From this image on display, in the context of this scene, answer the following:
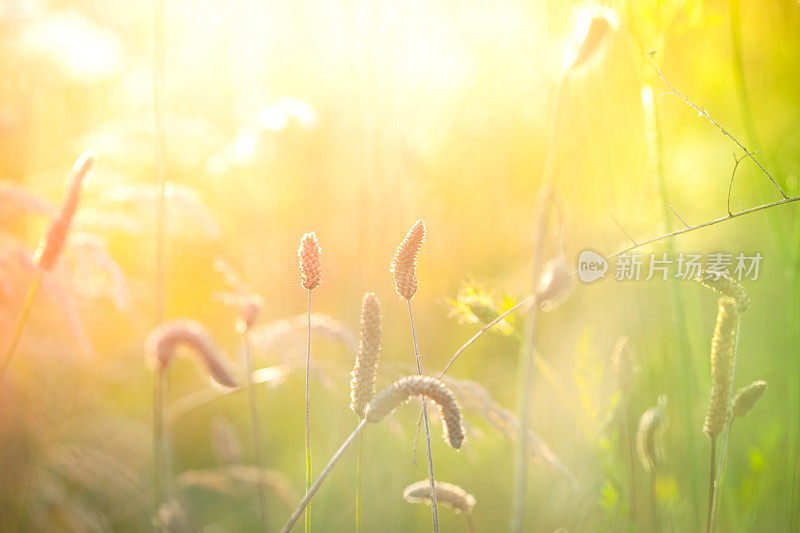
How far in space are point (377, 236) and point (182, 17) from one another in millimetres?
1588

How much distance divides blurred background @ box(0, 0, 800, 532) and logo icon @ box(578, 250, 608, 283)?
94 mm

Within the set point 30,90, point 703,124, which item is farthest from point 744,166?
point 30,90

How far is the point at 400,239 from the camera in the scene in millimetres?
1565

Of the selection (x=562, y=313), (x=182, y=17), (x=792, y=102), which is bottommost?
(x=562, y=313)

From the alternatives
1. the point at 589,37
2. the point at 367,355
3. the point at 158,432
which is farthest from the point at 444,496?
the point at 589,37

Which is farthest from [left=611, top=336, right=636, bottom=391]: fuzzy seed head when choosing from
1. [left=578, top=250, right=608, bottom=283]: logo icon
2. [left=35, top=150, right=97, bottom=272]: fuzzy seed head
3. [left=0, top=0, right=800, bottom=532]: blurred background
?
[left=35, top=150, right=97, bottom=272]: fuzzy seed head

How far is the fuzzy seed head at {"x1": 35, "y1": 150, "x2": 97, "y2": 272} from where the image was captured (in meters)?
0.74

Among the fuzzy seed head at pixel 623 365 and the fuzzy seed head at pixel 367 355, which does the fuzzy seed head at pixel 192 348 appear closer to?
the fuzzy seed head at pixel 367 355

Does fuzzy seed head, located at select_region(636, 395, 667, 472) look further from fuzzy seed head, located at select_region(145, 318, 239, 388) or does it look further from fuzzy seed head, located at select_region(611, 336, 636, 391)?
fuzzy seed head, located at select_region(145, 318, 239, 388)

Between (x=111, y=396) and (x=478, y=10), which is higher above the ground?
(x=478, y=10)

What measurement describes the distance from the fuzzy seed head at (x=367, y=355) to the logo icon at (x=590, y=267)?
26 cm

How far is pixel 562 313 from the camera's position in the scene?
4.77 ft

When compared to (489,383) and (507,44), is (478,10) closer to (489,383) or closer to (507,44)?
(507,44)

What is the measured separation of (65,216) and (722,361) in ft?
2.22
